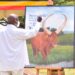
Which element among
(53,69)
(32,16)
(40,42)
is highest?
(32,16)

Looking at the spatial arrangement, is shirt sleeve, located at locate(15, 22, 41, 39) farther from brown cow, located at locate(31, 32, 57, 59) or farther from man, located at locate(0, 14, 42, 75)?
brown cow, located at locate(31, 32, 57, 59)

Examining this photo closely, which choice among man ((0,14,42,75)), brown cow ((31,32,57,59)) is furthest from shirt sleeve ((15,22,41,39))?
brown cow ((31,32,57,59))

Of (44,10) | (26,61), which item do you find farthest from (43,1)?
(26,61)

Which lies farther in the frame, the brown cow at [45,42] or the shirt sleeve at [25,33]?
the brown cow at [45,42]

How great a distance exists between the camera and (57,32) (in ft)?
24.6

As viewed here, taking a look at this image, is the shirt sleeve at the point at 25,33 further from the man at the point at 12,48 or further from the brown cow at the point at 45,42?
the brown cow at the point at 45,42

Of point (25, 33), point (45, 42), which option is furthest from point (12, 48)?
point (45, 42)

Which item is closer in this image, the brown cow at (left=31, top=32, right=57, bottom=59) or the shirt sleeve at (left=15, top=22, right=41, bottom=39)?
the shirt sleeve at (left=15, top=22, right=41, bottom=39)

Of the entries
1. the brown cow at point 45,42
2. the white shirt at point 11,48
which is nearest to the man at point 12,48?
the white shirt at point 11,48

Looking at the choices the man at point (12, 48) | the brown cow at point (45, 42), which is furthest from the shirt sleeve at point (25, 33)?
the brown cow at point (45, 42)

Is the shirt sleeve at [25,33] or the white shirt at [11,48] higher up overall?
the shirt sleeve at [25,33]

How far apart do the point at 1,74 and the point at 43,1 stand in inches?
176

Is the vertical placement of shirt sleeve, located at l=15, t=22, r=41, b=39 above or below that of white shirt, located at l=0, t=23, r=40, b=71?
above

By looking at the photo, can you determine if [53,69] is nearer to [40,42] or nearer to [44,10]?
[40,42]
